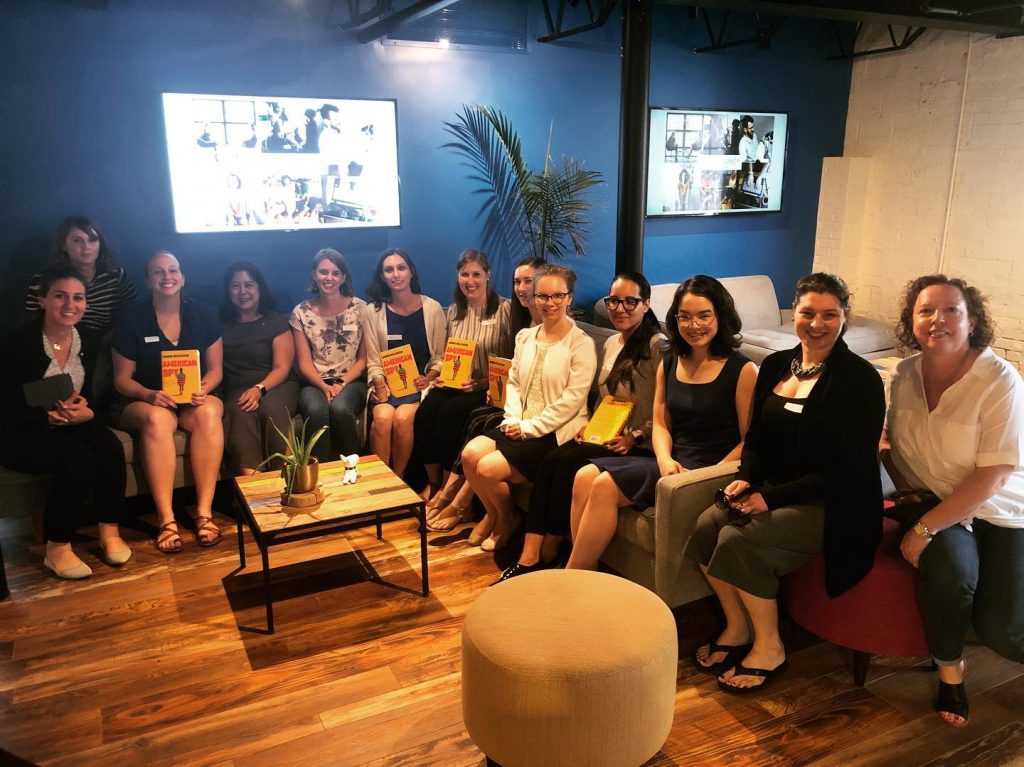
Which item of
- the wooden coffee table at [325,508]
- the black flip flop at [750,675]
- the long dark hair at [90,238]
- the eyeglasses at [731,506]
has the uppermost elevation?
the long dark hair at [90,238]

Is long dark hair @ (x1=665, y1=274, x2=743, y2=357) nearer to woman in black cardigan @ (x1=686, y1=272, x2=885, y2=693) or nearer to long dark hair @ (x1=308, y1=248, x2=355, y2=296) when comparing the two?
woman in black cardigan @ (x1=686, y1=272, x2=885, y2=693)

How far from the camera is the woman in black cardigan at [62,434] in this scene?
3.32 meters

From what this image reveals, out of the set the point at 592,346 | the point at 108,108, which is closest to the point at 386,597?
the point at 592,346

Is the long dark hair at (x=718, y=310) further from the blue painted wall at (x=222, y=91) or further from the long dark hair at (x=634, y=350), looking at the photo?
the blue painted wall at (x=222, y=91)

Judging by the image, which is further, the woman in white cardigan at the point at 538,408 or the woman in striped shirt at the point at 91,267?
the woman in striped shirt at the point at 91,267

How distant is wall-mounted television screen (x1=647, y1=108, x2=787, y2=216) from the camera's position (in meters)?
5.63

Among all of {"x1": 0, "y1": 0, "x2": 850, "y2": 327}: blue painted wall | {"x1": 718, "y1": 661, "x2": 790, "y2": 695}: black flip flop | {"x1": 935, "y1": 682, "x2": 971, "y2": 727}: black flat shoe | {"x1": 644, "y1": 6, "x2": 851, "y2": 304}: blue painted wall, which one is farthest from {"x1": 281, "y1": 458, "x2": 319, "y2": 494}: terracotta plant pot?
{"x1": 644, "y1": 6, "x2": 851, "y2": 304}: blue painted wall

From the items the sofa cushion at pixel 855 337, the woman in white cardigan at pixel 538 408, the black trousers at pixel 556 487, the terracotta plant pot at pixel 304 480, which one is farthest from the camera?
the sofa cushion at pixel 855 337

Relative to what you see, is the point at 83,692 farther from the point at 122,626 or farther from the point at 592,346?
the point at 592,346

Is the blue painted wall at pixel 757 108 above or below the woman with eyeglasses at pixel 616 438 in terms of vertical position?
above

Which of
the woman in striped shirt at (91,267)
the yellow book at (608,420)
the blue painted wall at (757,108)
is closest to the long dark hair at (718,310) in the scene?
the yellow book at (608,420)

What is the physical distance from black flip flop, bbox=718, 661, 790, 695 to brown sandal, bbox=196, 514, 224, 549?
233 centimetres

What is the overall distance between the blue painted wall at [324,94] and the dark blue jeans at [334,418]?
0.94 m

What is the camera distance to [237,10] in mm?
4207
